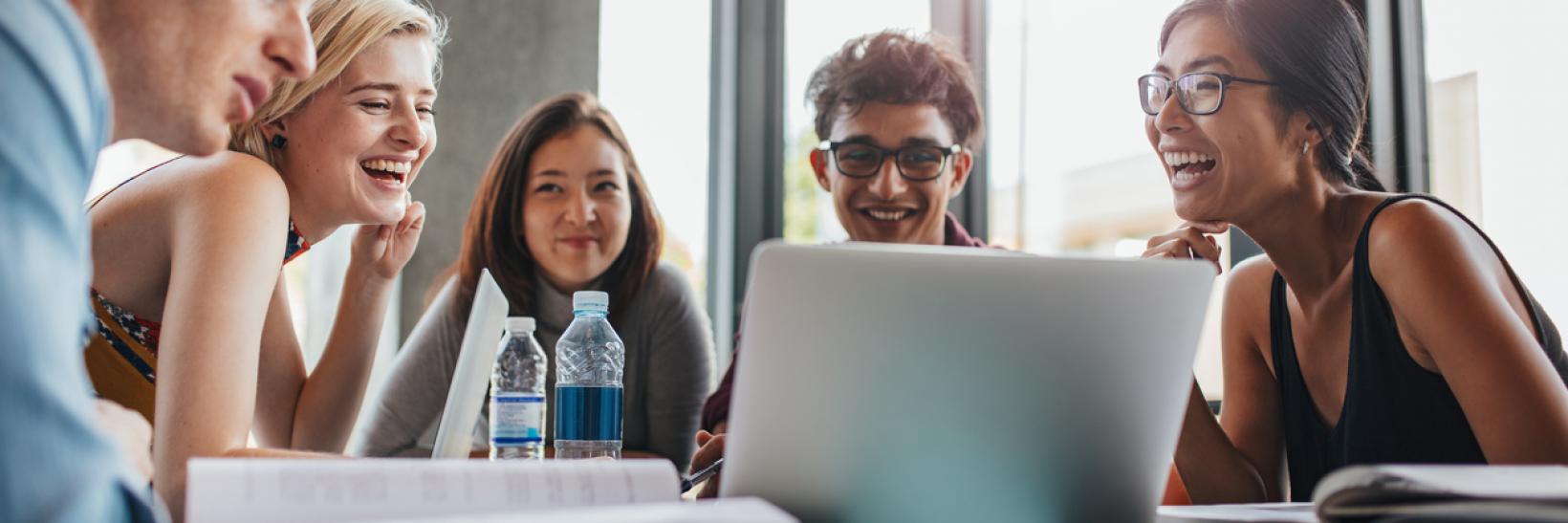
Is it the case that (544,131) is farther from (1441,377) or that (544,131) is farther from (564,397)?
(1441,377)

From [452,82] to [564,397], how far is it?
1.90m

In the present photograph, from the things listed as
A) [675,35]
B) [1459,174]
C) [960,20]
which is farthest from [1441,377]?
[675,35]

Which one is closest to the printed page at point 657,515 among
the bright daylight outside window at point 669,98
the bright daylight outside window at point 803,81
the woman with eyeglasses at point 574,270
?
the woman with eyeglasses at point 574,270

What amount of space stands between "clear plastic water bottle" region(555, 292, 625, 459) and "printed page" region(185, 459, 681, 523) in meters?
0.86

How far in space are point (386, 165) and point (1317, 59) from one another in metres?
1.33

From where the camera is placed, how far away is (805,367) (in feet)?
2.40

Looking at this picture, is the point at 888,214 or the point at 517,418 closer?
the point at 517,418

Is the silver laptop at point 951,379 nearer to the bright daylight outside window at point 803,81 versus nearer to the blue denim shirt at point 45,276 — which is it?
the blue denim shirt at point 45,276

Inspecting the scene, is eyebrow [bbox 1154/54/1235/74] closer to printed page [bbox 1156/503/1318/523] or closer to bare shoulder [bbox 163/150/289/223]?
printed page [bbox 1156/503/1318/523]

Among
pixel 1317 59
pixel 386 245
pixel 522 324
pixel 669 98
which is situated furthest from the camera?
pixel 669 98

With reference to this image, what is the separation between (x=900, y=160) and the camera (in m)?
2.15

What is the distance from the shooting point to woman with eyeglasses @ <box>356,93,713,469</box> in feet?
7.52

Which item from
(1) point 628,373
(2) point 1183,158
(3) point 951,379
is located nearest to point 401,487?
(3) point 951,379

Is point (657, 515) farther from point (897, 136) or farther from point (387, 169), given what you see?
point (897, 136)
